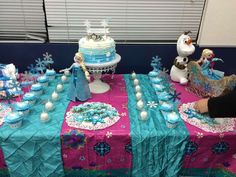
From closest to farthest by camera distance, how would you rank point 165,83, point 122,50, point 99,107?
point 99,107 < point 165,83 < point 122,50

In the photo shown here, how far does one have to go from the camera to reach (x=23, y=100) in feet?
4.02

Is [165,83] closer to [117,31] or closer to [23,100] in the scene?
[117,31]

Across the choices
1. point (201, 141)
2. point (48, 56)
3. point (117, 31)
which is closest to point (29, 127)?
point (48, 56)

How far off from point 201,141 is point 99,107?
19.9 inches

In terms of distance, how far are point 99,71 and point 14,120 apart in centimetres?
49

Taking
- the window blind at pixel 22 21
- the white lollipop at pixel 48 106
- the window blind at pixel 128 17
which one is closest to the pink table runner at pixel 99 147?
the white lollipop at pixel 48 106

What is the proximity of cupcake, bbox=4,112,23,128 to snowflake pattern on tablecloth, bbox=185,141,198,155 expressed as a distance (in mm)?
759

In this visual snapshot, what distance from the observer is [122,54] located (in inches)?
63.5

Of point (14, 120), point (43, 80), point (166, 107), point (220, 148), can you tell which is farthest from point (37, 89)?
point (220, 148)

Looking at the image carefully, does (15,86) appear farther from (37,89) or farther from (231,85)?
(231,85)

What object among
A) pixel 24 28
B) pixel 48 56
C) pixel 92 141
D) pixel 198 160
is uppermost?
pixel 24 28

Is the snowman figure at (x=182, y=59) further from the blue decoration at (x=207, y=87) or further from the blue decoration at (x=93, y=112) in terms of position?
the blue decoration at (x=93, y=112)

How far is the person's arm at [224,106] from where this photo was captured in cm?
96

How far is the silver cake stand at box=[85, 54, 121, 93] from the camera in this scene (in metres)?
1.25
